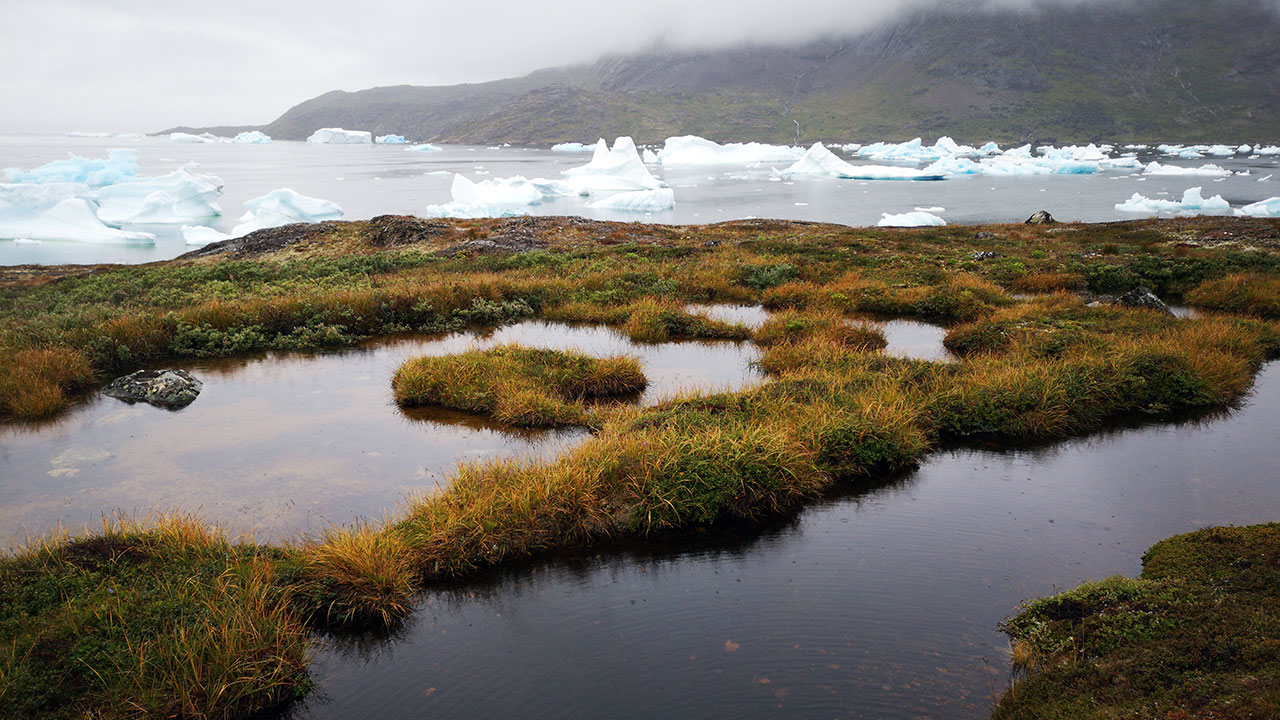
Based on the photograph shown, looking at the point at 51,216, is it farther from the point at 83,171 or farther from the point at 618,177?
the point at 618,177

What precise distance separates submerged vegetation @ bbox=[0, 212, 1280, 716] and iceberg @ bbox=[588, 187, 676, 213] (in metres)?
43.3

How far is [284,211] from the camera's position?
2147 inches

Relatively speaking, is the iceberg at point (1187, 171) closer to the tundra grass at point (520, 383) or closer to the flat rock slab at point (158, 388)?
the tundra grass at point (520, 383)

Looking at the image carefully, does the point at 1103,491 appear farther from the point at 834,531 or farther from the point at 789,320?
the point at 789,320

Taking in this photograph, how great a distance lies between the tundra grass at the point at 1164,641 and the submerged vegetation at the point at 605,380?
3001mm

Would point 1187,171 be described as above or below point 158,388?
above

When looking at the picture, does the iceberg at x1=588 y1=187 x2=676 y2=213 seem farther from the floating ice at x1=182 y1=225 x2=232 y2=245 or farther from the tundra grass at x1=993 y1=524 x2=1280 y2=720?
the tundra grass at x1=993 y1=524 x2=1280 y2=720

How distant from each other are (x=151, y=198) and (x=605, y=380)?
205 ft

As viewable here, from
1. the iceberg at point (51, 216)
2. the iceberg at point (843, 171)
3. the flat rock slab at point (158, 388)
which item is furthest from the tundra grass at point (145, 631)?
the iceberg at point (843, 171)

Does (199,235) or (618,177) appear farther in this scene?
(618,177)

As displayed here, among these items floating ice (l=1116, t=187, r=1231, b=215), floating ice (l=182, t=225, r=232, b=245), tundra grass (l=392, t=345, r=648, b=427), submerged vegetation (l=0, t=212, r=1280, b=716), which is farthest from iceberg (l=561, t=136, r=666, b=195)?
tundra grass (l=392, t=345, r=648, b=427)

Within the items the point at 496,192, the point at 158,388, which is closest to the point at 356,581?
the point at 158,388

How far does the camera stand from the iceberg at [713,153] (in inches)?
5497

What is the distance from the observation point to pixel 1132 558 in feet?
22.3
